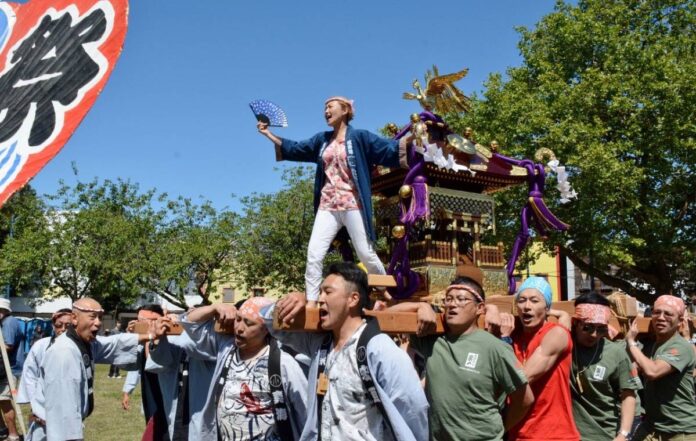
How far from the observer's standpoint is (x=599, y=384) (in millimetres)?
4734

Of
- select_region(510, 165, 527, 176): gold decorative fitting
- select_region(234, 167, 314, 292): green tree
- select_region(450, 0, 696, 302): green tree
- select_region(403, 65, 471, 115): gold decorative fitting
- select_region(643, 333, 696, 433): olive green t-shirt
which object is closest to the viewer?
select_region(643, 333, 696, 433): olive green t-shirt

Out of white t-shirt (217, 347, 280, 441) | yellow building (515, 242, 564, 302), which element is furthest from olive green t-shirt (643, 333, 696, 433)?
yellow building (515, 242, 564, 302)

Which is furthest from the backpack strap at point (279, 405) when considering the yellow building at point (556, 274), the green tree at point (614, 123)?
the yellow building at point (556, 274)

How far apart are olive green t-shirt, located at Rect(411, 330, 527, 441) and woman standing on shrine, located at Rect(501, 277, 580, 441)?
0.37 meters

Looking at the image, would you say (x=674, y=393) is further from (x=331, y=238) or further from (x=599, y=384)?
(x=331, y=238)

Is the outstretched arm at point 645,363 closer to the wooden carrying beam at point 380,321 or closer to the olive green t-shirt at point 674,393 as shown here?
the olive green t-shirt at point 674,393

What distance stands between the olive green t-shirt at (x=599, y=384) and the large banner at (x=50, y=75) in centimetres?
371

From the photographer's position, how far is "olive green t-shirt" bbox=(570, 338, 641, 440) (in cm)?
465

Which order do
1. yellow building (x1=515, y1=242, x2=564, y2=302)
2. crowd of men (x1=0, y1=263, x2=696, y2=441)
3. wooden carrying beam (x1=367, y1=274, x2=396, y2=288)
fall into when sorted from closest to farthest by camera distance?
1. crowd of men (x1=0, y1=263, x2=696, y2=441)
2. wooden carrying beam (x1=367, y1=274, x2=396, y2=288)
3. yellow building (x1=515, y1=242, x2=564, y2=302)

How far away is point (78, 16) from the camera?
5.42m

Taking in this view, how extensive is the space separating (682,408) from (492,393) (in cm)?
223

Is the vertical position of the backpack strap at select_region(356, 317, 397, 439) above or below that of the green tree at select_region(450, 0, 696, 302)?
below

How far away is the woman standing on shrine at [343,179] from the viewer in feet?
19.3

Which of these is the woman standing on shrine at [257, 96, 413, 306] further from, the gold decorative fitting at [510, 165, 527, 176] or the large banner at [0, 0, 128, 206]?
the gold decorative fitting at [510, 165, 527, 176]
